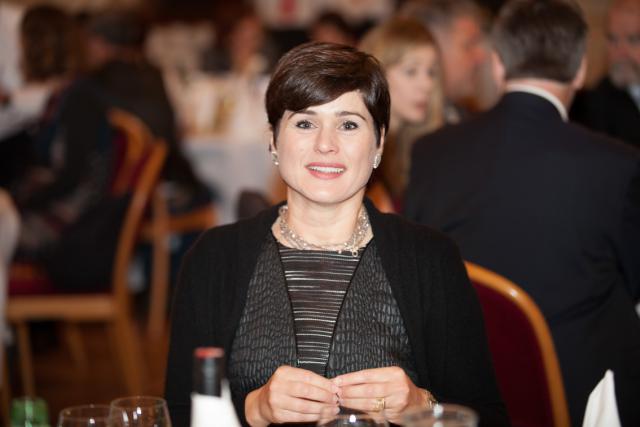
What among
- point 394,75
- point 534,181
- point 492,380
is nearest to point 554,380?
point 492,380

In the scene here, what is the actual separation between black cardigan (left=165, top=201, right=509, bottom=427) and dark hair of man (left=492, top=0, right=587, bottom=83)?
85cm

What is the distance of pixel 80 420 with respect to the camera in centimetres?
124

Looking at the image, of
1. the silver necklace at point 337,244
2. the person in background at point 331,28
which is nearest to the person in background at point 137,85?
the person in background at point 331,28

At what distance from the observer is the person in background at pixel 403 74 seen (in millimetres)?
3383

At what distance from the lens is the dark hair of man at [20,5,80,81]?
4727 millimetres

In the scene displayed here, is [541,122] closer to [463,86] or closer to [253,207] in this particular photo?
[253,207]

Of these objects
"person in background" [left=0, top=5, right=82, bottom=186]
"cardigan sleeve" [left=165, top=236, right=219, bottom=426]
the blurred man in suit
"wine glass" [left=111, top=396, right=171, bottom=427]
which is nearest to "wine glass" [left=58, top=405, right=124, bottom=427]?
"wine glass" [left=111, top=396, right=171, bottom=427]

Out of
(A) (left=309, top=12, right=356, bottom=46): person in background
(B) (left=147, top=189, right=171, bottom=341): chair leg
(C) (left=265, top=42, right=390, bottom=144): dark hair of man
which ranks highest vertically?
(A) (left=309, top=12, right=356, bottom=46): person in background

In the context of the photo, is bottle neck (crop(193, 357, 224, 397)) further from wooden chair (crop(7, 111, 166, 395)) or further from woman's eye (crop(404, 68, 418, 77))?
wooden chair (crop(7, 111, 166, 395))

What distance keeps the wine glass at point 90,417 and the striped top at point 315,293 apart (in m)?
0.60

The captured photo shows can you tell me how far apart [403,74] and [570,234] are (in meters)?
1.19

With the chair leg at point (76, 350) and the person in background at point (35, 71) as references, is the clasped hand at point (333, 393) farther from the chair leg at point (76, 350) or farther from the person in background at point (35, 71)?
the chair leg at point (76, 350)

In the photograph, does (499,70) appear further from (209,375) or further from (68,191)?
(68,191)

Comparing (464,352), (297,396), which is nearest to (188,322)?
(297,396)
